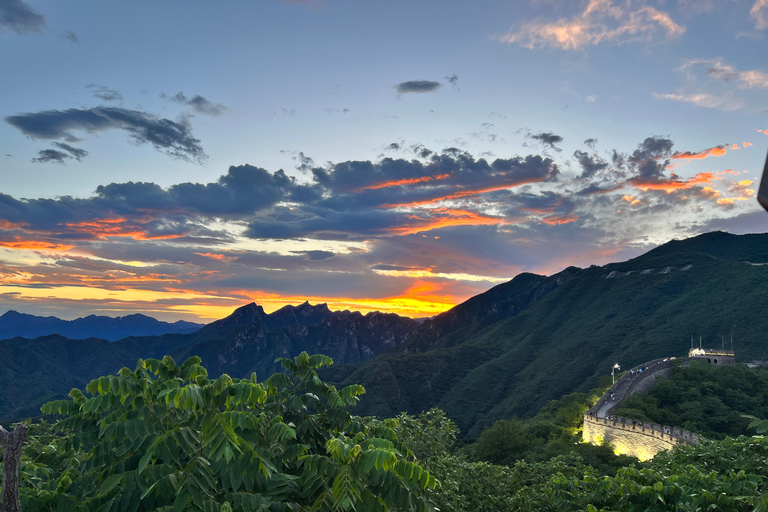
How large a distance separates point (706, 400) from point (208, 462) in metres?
79.4

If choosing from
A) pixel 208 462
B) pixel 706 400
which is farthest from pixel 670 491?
pixel 706 400

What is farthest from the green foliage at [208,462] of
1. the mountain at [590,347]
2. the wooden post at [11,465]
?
the mountain at [590,347]

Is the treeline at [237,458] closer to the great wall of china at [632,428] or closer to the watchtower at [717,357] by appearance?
the great wall of china at [632,428]

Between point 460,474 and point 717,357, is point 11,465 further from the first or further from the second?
point 717,357

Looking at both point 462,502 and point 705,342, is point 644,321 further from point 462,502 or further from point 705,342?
point 462,502

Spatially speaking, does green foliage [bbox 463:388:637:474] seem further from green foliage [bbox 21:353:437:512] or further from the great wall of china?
green foliage [bbox 21:353:437:512]

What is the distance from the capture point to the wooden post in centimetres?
452

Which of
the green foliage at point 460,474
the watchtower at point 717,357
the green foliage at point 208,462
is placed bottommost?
the green foliage at point 460,474

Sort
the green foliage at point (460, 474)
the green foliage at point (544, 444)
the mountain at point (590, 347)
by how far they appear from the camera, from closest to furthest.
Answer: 1. the green foliage at point (460, 474)
2. the green foliage at point (544, 444)
3. the mountain at point (590, 347)

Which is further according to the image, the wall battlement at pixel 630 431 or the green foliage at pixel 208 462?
the wall battlement at pixel 630 431

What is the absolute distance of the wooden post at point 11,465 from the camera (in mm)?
4516

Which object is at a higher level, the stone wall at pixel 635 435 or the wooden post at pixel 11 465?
the wooden post at pixel 11 465

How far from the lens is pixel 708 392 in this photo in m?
68.9

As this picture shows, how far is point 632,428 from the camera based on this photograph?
183 ft
